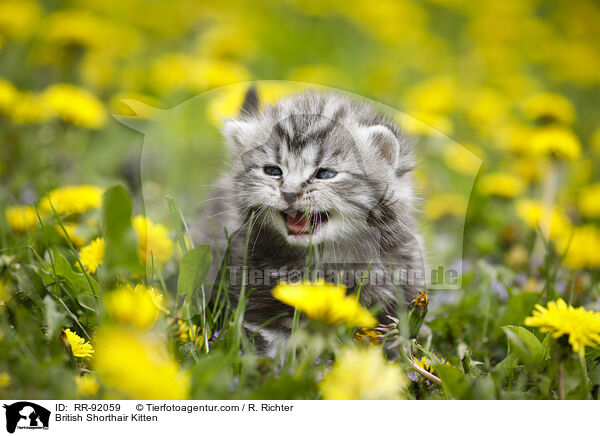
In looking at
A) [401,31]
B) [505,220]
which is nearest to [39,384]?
[505,220]

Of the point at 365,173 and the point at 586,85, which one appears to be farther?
the point at 586,85

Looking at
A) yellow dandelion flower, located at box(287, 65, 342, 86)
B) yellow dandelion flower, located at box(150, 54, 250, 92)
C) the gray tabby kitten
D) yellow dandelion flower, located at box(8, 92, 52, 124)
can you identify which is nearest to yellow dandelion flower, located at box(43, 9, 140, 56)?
yellow dandelion flower, located at box(150, 54, 250, 92)

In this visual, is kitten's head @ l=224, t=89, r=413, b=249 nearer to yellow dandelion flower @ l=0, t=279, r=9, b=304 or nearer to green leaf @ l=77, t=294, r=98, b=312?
green leaf @ l=77, t=294, r=98, b=312

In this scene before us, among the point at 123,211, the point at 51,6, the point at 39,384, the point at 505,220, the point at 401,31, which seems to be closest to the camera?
the point at 39,384

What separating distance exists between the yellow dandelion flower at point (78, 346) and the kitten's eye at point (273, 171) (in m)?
0.44

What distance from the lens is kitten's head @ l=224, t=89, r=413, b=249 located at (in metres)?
1.04

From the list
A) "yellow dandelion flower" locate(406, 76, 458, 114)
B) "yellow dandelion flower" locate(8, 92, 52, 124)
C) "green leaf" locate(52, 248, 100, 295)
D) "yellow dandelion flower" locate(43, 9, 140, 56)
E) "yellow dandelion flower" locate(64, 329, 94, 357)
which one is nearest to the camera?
"yellow dandelion flower" locate(64, 329, 94, 357)

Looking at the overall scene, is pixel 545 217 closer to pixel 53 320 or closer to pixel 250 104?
pixel 250 104

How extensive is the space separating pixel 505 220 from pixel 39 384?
1520 millimetres

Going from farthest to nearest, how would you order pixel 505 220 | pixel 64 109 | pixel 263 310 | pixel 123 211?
1. pixel 505 220
2. pixel 64 109
3. pixel 263 310
4. pixel 123 211
